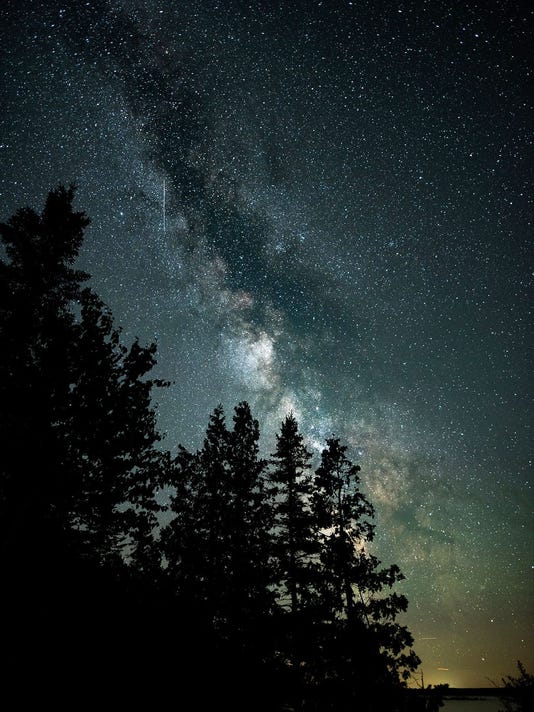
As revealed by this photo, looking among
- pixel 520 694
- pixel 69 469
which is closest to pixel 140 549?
pixel 69 469

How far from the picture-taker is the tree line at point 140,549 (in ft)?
22.2

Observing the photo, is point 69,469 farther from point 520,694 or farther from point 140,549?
point 520,694

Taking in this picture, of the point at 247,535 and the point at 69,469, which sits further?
the point at 247,535

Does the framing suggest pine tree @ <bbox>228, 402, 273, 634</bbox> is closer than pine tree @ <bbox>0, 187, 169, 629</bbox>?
No

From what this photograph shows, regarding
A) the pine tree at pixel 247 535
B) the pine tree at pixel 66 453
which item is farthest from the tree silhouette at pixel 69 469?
the pine tree at pixel 247 535

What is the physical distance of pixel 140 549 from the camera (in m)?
10.8

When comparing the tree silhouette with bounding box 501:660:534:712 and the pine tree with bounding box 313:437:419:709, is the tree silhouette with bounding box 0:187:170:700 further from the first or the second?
the tree silhouette with bounding box 501:660:534:712

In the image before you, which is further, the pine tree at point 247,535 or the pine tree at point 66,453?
the pine tree at point 247,535

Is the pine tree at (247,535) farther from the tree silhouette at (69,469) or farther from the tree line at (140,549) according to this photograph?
the tree silhouette at (69,469)

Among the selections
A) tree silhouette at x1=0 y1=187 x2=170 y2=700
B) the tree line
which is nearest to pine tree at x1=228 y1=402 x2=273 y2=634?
the tree line

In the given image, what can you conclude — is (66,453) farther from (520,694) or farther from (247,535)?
(520,694)

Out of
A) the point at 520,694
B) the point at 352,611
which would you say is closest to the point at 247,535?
the point at 352,611

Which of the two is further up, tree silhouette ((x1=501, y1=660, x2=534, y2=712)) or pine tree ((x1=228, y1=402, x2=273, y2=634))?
pine tree ((x1=228, y1=402, x2=273, y2=634))

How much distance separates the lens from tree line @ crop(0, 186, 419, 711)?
6.78m
